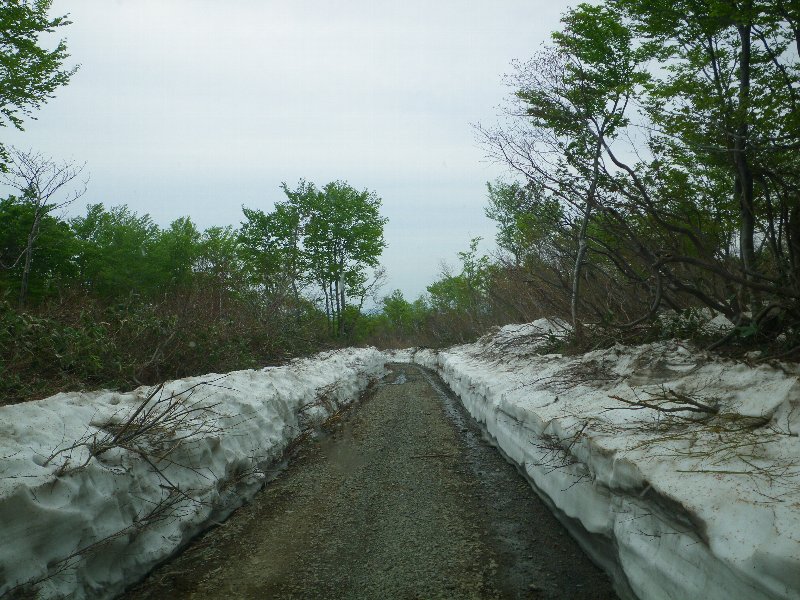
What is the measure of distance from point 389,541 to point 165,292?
829 centimetres

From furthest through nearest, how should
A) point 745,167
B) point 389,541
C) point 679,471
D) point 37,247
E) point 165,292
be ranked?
point 37,247 → point 165,292 → point 745,167 → point 389,541 → point 679,471

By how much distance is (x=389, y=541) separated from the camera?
14.7 feet

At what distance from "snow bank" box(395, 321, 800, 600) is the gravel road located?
1.04ft

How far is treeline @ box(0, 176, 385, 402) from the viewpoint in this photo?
744cm

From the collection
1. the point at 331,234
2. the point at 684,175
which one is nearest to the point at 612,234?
the point at 684,175

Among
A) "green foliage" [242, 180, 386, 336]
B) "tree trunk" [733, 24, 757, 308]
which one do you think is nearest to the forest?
"tree trunk" [733, 24, 757, 308]

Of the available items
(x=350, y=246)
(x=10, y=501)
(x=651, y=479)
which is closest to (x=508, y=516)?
(x=651, y=479)

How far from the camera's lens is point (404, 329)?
56438 millimetres

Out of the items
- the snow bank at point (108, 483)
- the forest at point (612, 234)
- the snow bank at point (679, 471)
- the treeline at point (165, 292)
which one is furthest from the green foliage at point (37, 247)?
the snow bank at point (679, 471)

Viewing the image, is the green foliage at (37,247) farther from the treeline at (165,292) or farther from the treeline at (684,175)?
the treeline at (684,175)

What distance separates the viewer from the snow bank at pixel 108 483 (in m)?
3.23

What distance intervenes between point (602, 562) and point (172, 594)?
285cm

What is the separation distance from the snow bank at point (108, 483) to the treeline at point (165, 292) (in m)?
2.05

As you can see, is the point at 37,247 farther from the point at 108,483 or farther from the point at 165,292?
the point at 108,483
